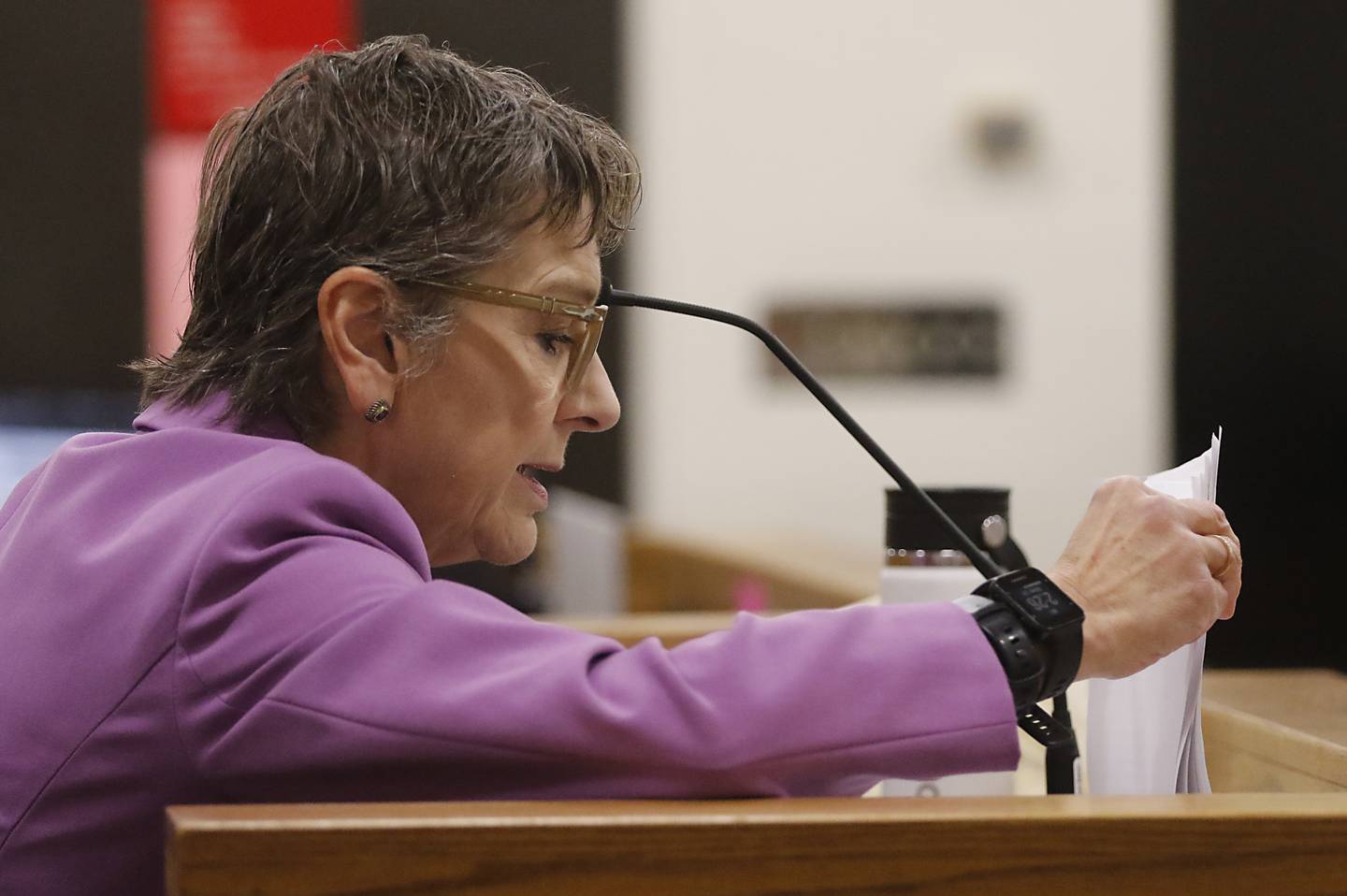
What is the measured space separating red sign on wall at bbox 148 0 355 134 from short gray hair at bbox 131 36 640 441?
3687mm

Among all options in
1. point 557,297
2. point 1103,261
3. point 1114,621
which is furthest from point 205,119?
point 1114,621

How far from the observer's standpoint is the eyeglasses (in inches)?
37.9

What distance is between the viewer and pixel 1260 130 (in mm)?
4680

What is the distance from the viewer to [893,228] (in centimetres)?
480

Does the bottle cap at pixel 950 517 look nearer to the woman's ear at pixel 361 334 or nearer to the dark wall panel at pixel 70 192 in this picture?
the woman's ear at pixel 361 334

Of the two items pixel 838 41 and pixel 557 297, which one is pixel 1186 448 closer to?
pixel 838 41

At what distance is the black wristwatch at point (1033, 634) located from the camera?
793 mm

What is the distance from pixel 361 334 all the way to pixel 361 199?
8 cm

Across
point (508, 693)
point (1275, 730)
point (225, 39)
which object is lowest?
point (1275, 730)

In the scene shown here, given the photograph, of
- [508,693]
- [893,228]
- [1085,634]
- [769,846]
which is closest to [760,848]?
[769,846]

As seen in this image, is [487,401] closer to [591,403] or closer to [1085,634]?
[591,403]

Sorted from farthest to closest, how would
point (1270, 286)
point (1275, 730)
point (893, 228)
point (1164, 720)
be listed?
point (893, 228) < point (1270, 286) < point (1275, 730) < point (1164, 720)

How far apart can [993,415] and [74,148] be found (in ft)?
9.41

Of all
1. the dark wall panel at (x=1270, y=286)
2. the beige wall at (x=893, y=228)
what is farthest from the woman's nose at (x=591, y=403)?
the dark wall panel at (x=1270, y=286)
